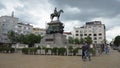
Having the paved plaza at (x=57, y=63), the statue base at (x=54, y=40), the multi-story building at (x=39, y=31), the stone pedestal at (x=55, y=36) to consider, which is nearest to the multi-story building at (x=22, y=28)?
the multi-story building at (x=39, y=31)

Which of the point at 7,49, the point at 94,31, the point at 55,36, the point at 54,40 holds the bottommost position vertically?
the point at 7,49

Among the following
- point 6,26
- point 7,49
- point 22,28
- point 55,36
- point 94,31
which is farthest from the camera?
point 94,31

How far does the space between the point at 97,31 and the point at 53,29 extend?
3405 inches

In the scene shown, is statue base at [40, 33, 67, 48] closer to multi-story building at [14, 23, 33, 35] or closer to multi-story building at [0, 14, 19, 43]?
multi-story building at [0, 14, 19, 43]

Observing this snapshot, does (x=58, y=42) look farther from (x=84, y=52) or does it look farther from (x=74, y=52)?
(x=84, y=52)

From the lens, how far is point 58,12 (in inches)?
1850

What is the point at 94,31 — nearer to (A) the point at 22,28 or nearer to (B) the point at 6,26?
(A) the point at 22,28

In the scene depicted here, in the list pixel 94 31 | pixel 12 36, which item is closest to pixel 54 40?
pixel 12 36

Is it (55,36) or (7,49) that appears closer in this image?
(7,49)

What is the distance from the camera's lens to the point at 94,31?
12462 cm

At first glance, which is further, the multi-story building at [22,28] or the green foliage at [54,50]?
the multi-story building at [22,28]

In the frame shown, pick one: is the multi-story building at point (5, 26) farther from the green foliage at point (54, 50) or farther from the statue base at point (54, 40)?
the green foliage at point (54, 50)

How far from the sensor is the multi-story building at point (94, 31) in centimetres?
12338

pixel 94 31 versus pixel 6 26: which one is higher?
pixel 94 31
